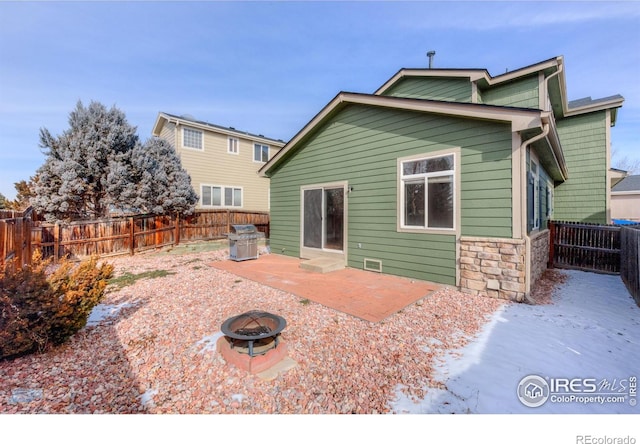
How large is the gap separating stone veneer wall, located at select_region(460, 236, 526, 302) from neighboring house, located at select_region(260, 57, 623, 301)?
0.02 metres

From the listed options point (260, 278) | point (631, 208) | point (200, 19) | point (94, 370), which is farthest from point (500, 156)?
point (631, 208)

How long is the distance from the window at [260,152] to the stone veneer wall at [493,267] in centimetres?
1557

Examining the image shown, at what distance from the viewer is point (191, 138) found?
14.9 metres

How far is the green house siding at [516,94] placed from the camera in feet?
24.5

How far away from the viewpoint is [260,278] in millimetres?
6000

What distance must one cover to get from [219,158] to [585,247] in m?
16.8

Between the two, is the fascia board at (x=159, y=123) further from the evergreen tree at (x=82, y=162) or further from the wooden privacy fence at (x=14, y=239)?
the wooden privacy fence at (x=14, y=239)

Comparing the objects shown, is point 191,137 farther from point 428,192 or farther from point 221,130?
point 428,192

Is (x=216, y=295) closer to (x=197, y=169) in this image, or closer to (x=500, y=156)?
(x=500, y=156)

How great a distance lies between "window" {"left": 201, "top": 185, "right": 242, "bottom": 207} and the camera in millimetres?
15391

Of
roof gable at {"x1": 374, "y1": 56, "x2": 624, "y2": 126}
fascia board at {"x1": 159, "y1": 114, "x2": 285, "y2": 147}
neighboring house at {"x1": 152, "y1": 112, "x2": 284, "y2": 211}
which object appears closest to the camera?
roof gable at {"x1": 374, "y1": 56, "x2": 624, "y2": 126}

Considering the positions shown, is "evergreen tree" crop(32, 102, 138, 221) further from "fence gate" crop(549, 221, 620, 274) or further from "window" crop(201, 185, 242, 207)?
→ "fence gate" crop(549, 221, 620, 274)

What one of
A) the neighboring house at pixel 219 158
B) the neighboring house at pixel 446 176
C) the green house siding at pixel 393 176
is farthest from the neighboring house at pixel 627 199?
the neighboring house at pixel 219 158

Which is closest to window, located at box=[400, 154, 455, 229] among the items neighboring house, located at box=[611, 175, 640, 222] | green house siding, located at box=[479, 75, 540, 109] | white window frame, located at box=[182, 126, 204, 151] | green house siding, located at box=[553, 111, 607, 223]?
green house siding, located at box=[479, 75, 540, 109]
